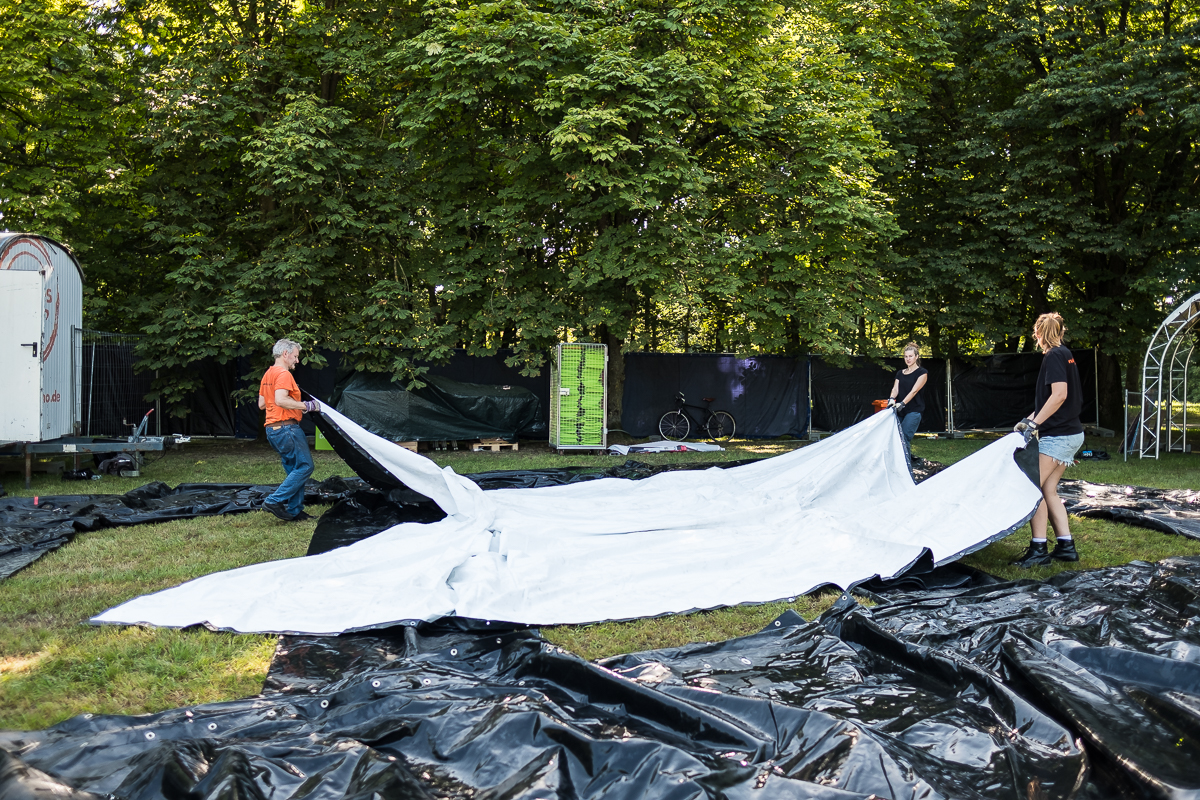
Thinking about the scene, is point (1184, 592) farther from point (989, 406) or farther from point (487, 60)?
point (989, 406)

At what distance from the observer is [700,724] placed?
2.57 m

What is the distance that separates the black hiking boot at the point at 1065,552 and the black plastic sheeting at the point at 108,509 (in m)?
5.89

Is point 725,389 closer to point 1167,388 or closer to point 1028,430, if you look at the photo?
point 1167,388

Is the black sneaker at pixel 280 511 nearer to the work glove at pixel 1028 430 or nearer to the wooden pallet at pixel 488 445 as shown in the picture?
the work glove at pixel 1028 430

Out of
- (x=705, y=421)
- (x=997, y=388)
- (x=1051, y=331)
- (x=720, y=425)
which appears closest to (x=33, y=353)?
(x=1051, y=331)

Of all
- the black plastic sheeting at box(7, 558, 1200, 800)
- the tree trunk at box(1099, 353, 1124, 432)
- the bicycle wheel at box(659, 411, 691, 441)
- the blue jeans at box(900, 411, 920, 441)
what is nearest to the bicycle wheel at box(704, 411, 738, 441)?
the bicycle wheel at box(659, 411, 691, 441)

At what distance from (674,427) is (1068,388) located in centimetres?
1006

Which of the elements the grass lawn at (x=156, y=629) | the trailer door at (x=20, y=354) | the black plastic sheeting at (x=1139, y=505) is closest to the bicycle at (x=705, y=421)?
the black plastic sheeting at (x=1139, y=505)

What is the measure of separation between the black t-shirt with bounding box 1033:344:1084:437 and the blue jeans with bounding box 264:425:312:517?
19.4 feet

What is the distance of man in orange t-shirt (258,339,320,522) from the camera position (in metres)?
6.75

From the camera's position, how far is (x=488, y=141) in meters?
12.8

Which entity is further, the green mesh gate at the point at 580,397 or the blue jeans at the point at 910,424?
the green mesh gate at the point at 580,397

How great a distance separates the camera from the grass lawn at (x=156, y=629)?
329 cm

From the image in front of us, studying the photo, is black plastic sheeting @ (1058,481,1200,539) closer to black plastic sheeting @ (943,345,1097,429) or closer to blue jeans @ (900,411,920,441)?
blue jeans @ (900,411,920,441)
